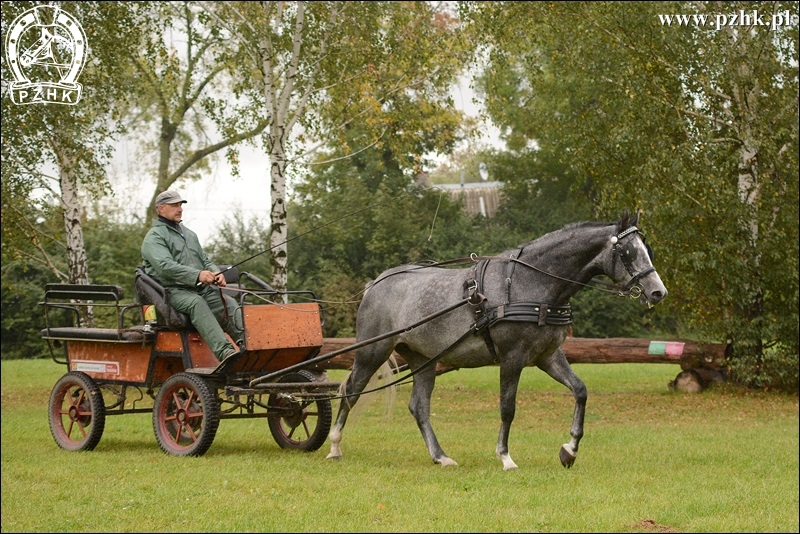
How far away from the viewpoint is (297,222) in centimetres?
2623

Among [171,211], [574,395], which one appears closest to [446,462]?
[574,395]

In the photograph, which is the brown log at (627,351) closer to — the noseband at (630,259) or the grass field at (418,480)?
the grass field at (418,480)

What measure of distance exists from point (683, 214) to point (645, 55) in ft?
8.87

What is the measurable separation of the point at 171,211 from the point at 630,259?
168 inches

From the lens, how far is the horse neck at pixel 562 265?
795 cm

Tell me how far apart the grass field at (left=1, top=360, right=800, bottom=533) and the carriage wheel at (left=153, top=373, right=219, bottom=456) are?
0.56 feet

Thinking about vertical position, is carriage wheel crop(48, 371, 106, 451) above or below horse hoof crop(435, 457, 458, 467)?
above

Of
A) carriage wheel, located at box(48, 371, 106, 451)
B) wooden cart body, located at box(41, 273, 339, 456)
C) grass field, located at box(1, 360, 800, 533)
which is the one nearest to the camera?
grass field, located at box(1, 360, 800, 533)

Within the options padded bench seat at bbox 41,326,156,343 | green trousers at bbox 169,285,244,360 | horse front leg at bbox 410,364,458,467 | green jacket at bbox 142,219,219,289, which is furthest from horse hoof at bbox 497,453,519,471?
padded bench seat at bbox 41,326,156,343

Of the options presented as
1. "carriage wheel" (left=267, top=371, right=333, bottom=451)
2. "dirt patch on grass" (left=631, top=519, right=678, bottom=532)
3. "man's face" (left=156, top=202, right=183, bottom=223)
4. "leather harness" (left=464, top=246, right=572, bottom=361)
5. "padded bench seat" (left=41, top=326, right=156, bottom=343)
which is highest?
"man's face" (left=156, top=202, right=183, bottom=223)

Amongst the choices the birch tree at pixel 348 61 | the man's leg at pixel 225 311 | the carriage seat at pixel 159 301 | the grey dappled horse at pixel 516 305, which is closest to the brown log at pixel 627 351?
the birch tree at pixel 348 61

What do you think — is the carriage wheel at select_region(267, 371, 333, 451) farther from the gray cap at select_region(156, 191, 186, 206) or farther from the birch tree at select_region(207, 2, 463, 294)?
the birch tree at select_region(207, 2, 463, 294)

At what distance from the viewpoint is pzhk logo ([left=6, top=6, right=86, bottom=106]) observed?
14852 millimetres

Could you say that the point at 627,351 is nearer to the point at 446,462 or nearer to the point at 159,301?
the point at 446,462
